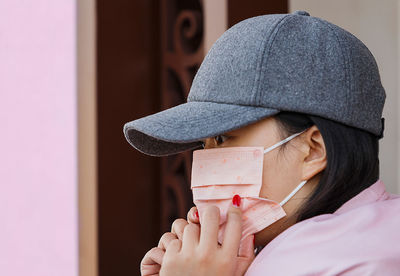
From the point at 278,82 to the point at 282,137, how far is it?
115mm

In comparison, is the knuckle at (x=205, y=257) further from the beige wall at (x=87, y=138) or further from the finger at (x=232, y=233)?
the beige wall at (x=87, y=138)

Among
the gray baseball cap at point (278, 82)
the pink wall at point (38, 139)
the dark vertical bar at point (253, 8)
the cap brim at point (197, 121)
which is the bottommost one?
the pink wall at point (38, 139)

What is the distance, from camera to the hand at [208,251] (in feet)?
3.48

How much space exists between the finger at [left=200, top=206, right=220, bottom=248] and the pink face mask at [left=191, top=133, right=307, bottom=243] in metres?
0.06

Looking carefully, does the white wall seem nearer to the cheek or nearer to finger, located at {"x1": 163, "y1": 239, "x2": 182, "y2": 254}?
the cheek

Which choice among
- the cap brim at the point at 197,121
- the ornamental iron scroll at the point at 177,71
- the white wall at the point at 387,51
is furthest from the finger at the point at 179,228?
the ornamental iron scroll at the point at 177,71

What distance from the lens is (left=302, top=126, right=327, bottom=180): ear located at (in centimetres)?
111

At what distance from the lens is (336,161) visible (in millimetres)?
1077

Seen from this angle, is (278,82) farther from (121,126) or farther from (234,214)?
(121,126)

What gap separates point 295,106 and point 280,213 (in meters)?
0.22

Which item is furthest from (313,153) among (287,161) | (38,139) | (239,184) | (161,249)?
(38,139)

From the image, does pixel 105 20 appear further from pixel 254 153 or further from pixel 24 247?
pixel 254 153

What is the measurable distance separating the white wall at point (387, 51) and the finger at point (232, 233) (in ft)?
3.18

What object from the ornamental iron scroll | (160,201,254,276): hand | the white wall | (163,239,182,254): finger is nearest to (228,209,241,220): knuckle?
(160,201,254,276): hand
